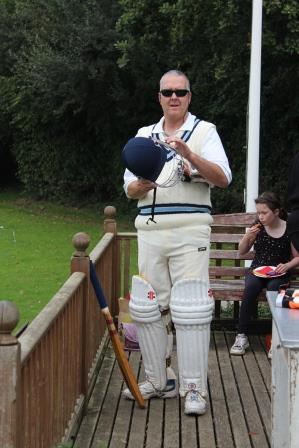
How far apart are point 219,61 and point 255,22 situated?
6.01 meters

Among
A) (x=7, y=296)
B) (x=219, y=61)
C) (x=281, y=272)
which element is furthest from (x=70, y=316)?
(x=219, y=61)

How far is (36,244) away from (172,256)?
10.0 metres

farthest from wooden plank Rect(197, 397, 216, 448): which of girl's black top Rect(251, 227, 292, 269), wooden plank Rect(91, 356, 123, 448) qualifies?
girl's black top Rect(251, 227, 292, 269)

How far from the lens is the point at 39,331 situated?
286cm

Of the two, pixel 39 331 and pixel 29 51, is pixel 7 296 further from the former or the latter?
pixel 29 51

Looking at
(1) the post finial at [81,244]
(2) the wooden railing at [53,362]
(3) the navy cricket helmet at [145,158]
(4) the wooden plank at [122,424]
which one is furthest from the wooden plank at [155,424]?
(3) the navy cricket helmet at [145,158]

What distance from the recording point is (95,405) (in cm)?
447

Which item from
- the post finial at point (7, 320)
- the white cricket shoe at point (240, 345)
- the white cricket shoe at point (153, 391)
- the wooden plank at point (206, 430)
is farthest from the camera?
the white cricket shoe at point (240, 345)

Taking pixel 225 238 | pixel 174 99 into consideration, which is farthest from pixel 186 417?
pixel 225 238

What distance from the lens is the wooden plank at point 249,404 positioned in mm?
3934

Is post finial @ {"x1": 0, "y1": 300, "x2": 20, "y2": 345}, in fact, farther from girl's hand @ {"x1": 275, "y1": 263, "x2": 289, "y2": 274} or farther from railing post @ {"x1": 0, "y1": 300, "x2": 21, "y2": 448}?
girl's hand @ {"x1": 275, "y1": 263, "x2": 289, "y2": 274}

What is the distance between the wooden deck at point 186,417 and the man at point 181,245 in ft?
0.60

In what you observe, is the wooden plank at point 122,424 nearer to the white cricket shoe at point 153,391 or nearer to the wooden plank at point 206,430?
the white cricket shoe at point 153,391

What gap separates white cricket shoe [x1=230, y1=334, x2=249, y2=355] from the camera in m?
5.58
